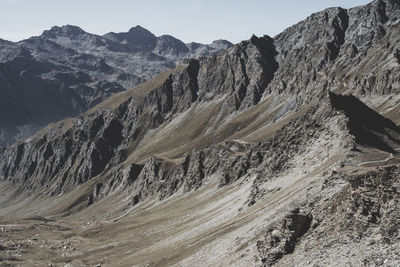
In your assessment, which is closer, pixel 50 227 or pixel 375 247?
pixel 375 247

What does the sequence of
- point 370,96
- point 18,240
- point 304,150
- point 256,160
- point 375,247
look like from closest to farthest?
point 375,247 → point 304,150 → point 256,160 → point 18,240 → point 370,96

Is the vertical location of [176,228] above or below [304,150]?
below

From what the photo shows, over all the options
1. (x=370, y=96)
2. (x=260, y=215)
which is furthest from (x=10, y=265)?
(x=370, y=96)

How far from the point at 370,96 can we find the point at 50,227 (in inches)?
5958

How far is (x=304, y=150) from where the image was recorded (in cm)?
8412

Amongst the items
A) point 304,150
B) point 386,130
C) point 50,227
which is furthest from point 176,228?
point 50,227

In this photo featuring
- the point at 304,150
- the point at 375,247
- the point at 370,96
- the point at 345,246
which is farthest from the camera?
the point at 370,96

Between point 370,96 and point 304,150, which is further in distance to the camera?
point 370,96

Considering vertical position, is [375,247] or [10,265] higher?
[375,247]

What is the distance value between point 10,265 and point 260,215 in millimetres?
71785

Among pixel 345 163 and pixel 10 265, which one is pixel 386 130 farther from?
pixel 10 265

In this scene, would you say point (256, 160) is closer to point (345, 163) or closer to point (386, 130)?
point (386, 130)

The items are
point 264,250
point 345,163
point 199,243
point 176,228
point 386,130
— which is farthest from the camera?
point 176,228

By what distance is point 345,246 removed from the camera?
124ft
